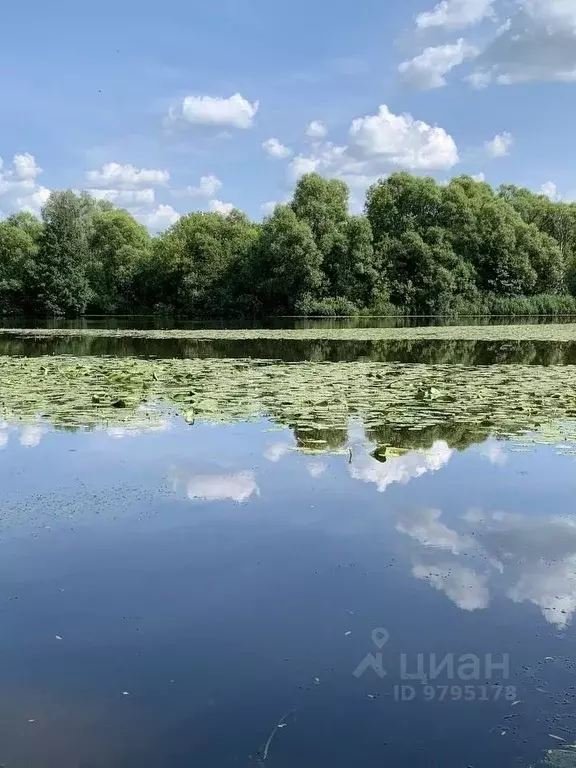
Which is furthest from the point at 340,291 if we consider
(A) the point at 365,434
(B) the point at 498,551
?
(B) the point at 498,551

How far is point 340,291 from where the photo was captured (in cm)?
5475

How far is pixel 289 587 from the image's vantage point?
197 inches

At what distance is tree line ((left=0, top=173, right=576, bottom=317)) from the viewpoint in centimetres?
5453

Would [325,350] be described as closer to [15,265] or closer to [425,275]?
[425,275]

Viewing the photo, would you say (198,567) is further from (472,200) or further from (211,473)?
(472,200)

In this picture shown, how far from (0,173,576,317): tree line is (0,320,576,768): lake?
1715 inches

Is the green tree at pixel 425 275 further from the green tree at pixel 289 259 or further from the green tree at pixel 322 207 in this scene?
the green tree at pixel 289 259

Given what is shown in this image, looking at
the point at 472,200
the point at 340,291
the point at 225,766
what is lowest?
the point at 225,766

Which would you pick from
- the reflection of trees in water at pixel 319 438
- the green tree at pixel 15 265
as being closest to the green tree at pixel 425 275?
the green tree at pixel 15 265

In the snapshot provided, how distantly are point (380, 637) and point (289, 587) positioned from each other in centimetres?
90

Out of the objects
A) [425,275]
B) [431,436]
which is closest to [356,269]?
[425,275]

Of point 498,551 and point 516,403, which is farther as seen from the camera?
point 516,403

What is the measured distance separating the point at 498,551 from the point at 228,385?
29.9 ft

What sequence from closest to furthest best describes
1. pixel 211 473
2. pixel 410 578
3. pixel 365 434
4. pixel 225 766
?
pixel 225 766 < pixel 410 578 < pixel 211 473 < pixel 365 434
